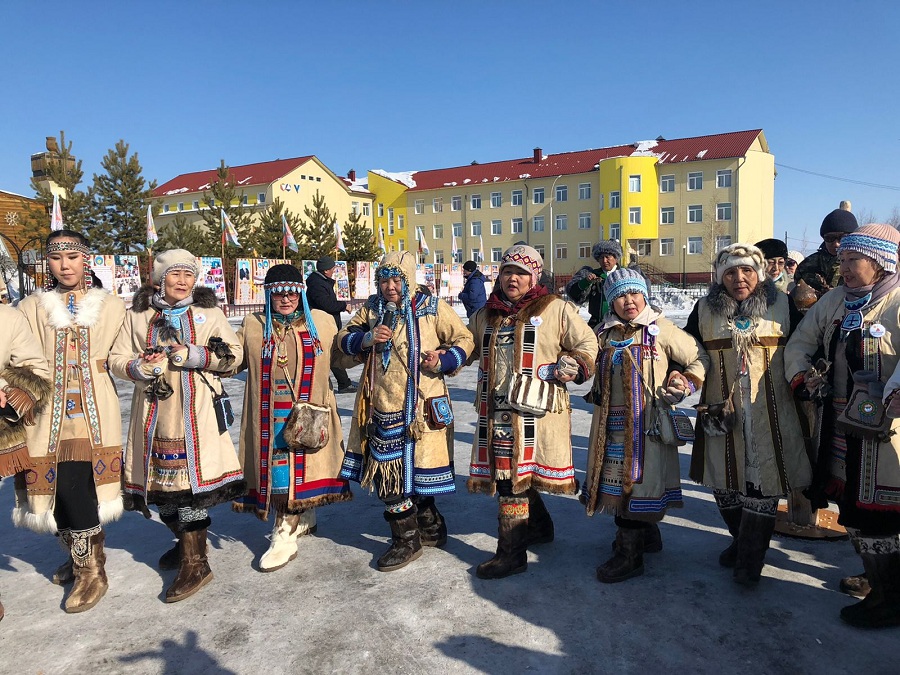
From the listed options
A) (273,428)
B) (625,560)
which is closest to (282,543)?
(273,428)

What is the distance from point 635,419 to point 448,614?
4.49 feet

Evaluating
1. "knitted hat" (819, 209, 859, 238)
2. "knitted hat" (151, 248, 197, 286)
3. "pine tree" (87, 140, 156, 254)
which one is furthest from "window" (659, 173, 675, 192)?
"knitted hat" (151, 248, 197, 286)

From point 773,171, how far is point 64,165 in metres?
42.9

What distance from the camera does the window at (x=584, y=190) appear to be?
45744 millimetres

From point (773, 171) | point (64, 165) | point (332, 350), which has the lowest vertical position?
point (332, 350)

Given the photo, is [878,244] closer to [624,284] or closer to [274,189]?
[624,284]

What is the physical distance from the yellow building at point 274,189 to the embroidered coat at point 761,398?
137 feet

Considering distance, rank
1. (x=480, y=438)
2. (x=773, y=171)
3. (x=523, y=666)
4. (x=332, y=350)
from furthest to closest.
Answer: (x=773, y=171), (x=332, y=350), (x=480, y=438), (x=523, y=666)

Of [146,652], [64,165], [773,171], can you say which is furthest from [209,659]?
[773,171]

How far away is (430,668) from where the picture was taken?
103 inches

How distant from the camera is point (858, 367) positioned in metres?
2.88

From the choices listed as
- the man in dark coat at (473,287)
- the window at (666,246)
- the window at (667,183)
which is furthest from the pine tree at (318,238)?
the window at (666,246)

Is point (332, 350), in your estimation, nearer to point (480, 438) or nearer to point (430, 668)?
point (480, 438)

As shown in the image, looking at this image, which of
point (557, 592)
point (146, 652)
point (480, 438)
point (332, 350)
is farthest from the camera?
point (332, 350)
